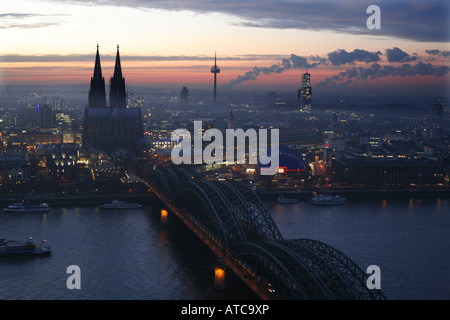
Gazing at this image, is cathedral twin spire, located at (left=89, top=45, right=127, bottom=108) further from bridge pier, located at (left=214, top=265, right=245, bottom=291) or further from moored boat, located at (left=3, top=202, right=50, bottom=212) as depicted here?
bridge pier, located at (left=214, top=265, right=245, bottom=291)

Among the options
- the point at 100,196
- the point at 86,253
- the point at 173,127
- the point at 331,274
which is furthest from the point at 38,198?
the point at 173,127

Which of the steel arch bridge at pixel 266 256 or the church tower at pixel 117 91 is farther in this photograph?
the church tower at pixel 117 91

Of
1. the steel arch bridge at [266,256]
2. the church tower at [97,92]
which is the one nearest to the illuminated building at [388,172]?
the steel arch bridge at [266,256]

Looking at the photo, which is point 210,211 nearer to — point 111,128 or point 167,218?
point 167,218

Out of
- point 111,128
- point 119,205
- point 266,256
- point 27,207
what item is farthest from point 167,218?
point 111,128

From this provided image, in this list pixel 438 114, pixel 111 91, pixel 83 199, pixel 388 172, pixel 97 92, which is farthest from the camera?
pixel 438 114

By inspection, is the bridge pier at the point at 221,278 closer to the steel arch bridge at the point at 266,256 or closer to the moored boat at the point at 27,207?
the steel arch bridge at the point at 266,256

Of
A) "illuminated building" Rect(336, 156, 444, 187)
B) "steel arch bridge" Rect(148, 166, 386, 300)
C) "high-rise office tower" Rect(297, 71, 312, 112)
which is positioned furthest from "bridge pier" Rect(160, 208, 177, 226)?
"high-rise office tower" Rect(297, 71, 312, 112)

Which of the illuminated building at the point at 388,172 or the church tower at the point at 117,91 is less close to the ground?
the church tower at the point at 117,91
